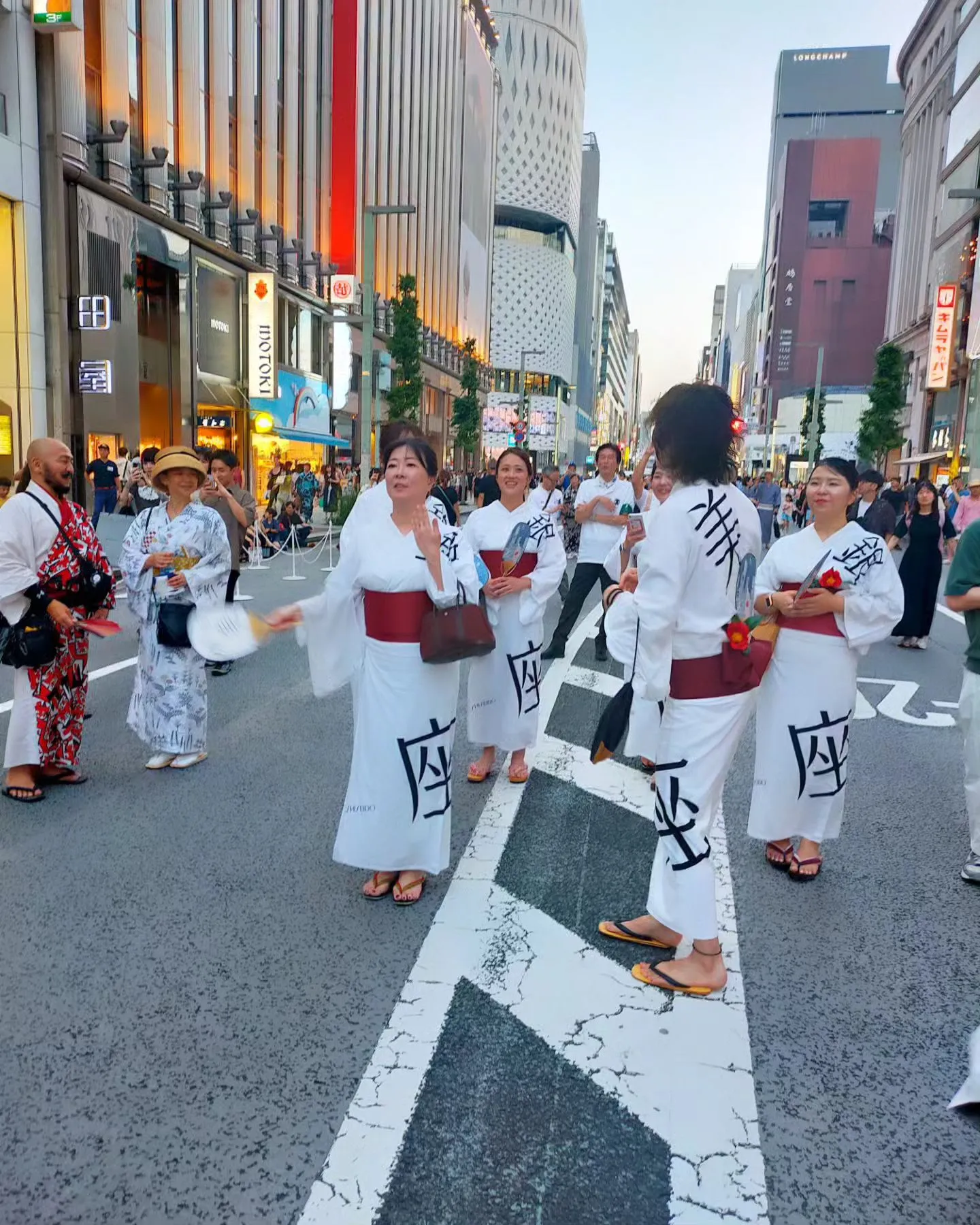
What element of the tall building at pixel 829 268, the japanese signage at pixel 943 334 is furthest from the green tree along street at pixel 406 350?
the tall building at pixel 829 268

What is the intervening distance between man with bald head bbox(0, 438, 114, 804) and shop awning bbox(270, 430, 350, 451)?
21919 millimetres

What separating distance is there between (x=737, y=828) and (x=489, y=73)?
6284 centimetres

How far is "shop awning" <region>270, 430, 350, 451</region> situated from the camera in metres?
27.1

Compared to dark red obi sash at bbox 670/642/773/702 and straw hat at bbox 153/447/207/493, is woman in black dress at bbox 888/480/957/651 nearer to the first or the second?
straw hat at bbox 153/447/207/493

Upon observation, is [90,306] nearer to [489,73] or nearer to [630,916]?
[630,916]

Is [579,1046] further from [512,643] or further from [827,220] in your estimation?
[827,220]

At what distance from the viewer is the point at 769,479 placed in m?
23.6

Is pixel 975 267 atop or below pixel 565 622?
atop

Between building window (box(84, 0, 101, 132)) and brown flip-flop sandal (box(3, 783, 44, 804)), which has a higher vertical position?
building window (box(84, 0, 101, 132))

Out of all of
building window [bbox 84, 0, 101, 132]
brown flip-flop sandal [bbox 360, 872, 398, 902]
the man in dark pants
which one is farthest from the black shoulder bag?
building window [bbox 84, 0, 101, 132]

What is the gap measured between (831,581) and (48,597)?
3.68 metres

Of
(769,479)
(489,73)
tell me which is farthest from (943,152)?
(769,479)

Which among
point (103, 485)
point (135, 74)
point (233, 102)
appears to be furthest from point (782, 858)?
point (233, 102)

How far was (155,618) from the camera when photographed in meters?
5.10
